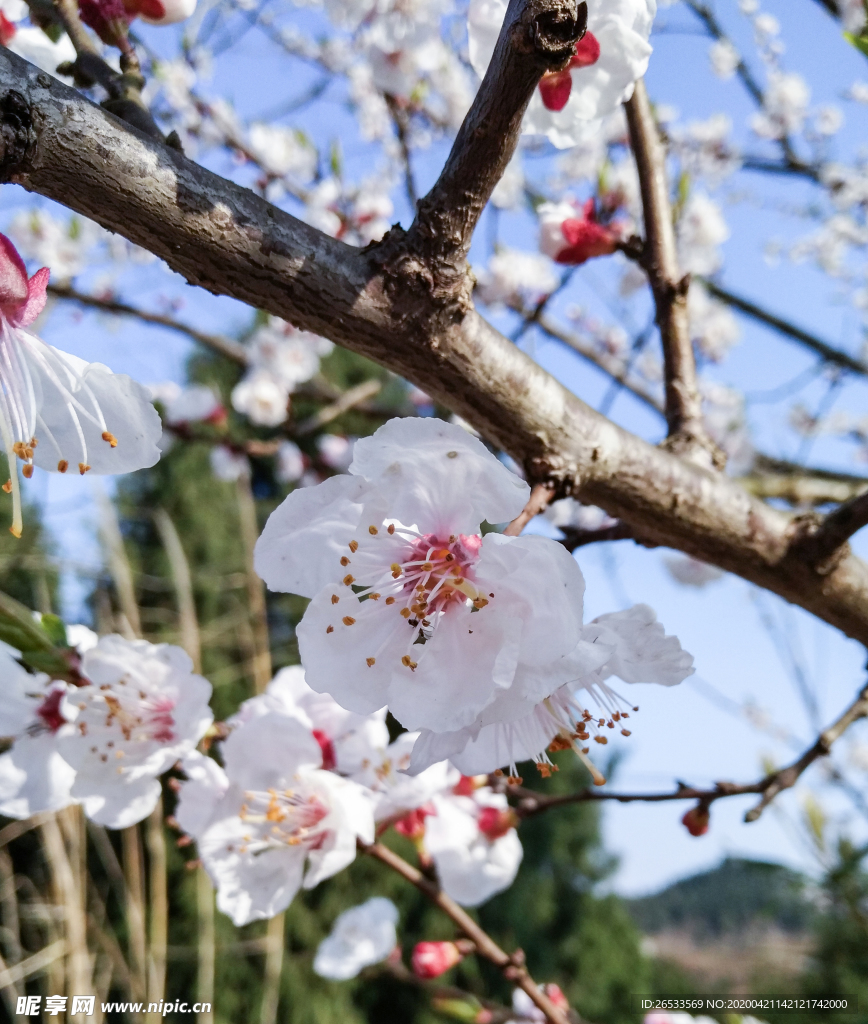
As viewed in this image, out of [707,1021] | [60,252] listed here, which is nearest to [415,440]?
[707,1021]

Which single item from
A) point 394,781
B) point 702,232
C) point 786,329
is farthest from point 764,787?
point 702,232

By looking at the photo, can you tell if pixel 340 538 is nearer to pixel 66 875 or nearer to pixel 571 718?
pixel 571 718

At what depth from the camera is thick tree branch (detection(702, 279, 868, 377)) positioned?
221cm

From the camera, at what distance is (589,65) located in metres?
0.69

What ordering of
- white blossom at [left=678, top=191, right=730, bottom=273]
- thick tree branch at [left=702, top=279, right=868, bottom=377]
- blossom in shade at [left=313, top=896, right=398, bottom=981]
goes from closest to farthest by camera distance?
blossom in shade at [left=313, top=896, right=398, bottom=981], thick tree branch at [left=702, top=279, right=868, bottom=377], white blossom at [left=678, top=191, right=730, bottom=273]

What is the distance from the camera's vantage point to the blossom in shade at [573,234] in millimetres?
904

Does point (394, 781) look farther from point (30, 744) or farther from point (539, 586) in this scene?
point (539, 586)

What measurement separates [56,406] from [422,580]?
32cm

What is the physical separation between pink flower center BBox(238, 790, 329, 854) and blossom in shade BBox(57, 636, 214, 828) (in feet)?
0.33

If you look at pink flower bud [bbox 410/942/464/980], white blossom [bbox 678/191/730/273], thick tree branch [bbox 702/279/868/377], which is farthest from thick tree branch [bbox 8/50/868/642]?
white blossom [bbox 678/191/730/273]

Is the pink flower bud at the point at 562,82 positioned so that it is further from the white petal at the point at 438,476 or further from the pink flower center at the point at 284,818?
the pink flower center at the point at 284,818

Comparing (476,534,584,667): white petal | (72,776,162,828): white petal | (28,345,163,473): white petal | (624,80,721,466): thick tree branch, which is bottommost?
(72,776,162,828): white petal

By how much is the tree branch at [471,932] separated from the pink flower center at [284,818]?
58mm

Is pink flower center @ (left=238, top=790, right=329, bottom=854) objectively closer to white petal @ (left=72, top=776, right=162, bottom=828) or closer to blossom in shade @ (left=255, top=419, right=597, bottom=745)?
white petal @ (left=72, top=776, right=162, bottom=828)
